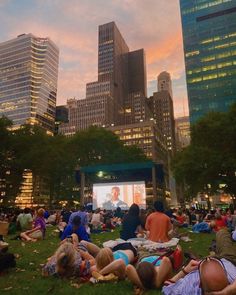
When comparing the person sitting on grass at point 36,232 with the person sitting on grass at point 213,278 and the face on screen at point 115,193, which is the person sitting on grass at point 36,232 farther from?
the face on screen at point 115,193

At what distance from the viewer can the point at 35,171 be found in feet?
156

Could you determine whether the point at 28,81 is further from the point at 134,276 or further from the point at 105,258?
the point at 134,276

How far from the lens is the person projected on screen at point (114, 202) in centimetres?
3316

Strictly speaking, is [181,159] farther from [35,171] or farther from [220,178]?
[35,171]

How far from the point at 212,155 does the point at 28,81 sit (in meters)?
143

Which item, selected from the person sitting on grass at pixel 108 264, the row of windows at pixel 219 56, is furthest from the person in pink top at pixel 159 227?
the row of windows at pixel 219 56

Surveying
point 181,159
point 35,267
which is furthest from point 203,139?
point 35,267

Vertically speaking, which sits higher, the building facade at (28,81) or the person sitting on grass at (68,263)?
the building facade at (28,81)

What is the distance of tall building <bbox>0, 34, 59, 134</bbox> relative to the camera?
155 meters

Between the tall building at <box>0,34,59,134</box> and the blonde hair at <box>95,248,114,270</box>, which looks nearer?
the blonde hair at <box>95,248,114,270</box>

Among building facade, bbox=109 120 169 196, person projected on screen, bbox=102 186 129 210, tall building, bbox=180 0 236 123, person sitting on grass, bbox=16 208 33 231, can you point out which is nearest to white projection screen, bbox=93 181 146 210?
person projected on screen, bbox=102 186 129 210

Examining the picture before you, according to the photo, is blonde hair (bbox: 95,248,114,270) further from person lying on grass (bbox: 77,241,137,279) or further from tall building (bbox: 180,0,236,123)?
tall building (bbox: 180,0,236,123)

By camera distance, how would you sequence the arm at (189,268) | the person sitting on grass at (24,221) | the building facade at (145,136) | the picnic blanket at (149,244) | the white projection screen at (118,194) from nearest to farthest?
the arm at (189,268)
the picnic blanket at (149,244)
the person sitting on grass at (24,221)
the white projection screen at (118,194)
the building facade at (145,136)

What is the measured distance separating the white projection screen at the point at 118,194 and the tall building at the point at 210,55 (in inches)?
2813
